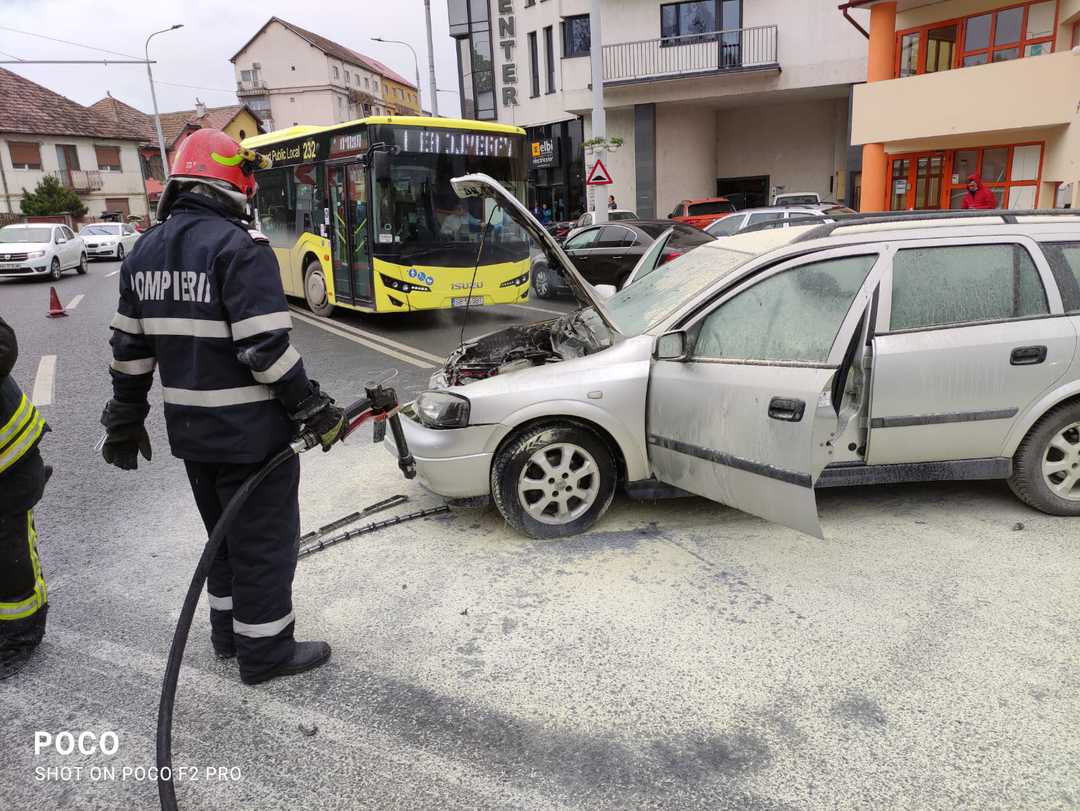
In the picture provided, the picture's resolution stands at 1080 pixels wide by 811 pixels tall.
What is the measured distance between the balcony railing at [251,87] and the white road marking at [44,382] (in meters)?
65.2

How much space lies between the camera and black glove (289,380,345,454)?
115 inches

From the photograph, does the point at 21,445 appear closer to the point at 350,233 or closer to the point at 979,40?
the point at 350,233

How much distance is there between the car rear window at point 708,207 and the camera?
22481mm

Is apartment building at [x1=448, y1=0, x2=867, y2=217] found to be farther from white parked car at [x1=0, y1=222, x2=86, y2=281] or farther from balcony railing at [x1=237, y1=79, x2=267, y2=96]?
balcony railing at [x1=237, y1=79, x2=267, y2=96]

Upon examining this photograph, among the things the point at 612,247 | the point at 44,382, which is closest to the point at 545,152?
the point at 612,247

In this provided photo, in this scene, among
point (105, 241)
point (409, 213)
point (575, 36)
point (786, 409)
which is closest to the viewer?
point (786, 409)

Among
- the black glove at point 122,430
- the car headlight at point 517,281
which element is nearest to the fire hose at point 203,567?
the black glove at point 122,430

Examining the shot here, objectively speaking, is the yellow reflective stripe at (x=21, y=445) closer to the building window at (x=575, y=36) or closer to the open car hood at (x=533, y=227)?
the open car hood at (x=533, y=227)

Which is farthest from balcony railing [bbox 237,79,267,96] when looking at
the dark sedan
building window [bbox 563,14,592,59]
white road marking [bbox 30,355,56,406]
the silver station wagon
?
the silver station wagon

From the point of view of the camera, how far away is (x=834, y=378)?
13.2 feet

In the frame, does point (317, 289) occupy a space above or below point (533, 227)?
below

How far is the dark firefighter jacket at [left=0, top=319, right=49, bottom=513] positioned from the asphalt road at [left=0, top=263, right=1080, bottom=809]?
0.71 m

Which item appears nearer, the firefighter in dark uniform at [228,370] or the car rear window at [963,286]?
the firefighter in dark uniform at [228,370]

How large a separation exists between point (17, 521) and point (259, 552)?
1.10 m
